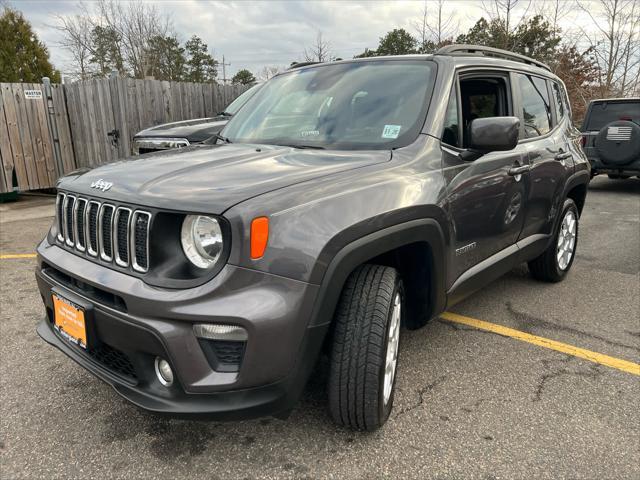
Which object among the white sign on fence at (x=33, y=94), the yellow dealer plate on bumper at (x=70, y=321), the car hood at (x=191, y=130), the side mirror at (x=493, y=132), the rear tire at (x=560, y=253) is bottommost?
the rear tire at (x=560, y=253)

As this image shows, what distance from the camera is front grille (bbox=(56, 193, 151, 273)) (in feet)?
6.24

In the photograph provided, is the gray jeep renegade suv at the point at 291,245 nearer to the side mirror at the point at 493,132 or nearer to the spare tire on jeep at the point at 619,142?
the side mirror at the point at 493,132

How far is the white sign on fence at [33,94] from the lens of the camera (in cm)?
897

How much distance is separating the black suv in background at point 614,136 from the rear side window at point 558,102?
5.66m

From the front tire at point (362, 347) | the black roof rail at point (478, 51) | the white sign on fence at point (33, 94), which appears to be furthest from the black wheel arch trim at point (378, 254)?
the white sign on fence at point (33, 94)

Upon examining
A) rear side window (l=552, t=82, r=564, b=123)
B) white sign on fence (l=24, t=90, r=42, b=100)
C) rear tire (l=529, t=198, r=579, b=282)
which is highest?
white sign on fence (l=24, t=90, r=42, b=100)

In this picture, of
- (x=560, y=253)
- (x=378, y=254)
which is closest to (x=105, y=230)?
(x=378, y=254)

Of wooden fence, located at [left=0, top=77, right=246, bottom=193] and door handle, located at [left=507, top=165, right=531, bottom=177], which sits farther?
wooden fence, located at [left=0, top=77, right=246, bottom=193]

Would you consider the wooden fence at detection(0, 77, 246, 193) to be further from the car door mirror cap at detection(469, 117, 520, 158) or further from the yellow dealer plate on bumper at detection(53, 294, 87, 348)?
the car door mirror cap at detection(469, 117, 520, 158)

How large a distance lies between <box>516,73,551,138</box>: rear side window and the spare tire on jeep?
612 centimetres

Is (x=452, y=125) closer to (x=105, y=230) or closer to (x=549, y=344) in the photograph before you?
(x=549, y=344)

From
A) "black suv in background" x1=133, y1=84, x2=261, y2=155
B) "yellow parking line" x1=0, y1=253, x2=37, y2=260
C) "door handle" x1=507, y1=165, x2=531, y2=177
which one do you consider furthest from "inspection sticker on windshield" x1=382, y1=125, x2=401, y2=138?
"yellow parking line" x1=0, y1=253, x2=37, y2=260

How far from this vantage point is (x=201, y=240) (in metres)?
1.84

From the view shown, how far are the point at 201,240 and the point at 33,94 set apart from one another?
9.13 m
